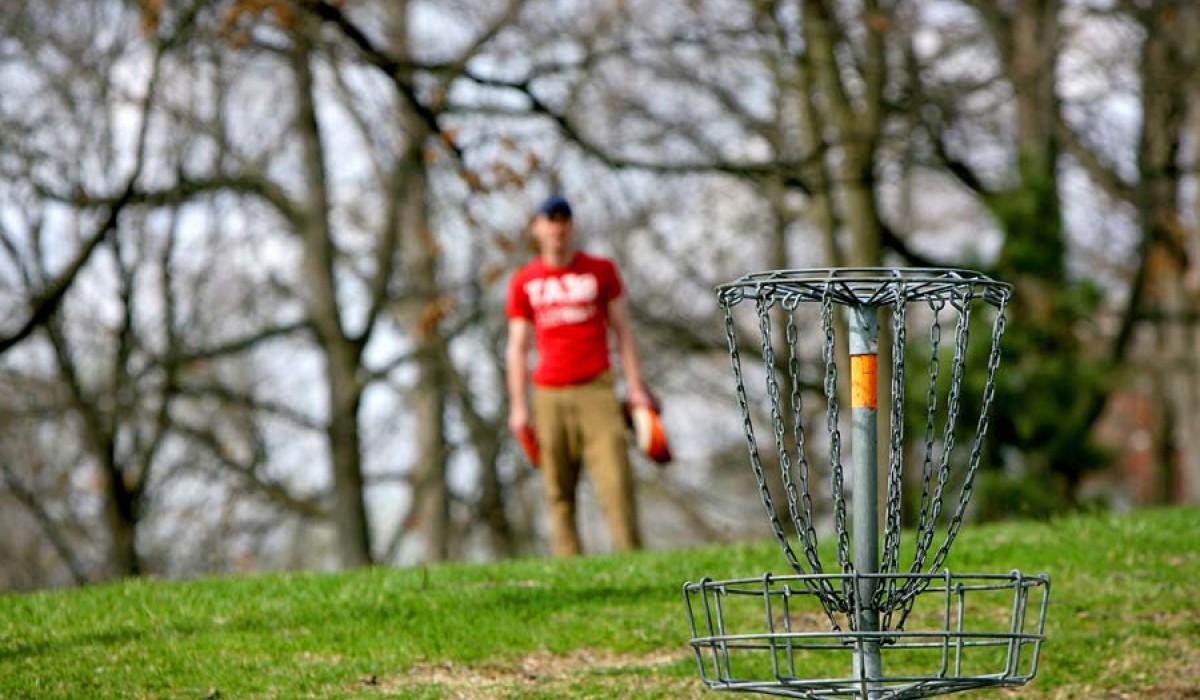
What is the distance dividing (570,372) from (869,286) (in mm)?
6416

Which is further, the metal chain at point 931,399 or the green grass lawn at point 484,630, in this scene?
the green grass lawn at point 484,630

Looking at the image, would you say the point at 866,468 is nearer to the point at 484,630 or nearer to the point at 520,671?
the point at 520,671

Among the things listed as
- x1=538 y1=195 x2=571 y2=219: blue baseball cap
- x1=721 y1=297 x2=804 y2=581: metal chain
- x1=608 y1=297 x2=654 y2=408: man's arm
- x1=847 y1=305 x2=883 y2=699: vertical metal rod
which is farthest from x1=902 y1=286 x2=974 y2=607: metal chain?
x1=608 y1=297 x2=654 y2=408: man's arm

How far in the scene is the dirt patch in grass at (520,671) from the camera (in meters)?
7.47

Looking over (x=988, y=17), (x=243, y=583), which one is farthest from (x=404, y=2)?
(x=243, y=583)

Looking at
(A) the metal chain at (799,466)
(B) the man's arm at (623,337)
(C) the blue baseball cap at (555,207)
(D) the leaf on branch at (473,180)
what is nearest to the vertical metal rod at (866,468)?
(A) the metal chain at (799,466)

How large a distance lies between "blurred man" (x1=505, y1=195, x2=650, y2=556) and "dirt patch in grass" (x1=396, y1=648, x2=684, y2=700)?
3496mm

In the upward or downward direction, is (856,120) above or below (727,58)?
below

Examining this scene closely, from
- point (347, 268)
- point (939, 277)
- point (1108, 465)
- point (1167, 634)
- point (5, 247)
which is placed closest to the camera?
point (939, 277)

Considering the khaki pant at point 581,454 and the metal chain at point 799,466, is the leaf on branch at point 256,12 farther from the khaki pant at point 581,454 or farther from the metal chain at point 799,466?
the metal chain at point 799,466

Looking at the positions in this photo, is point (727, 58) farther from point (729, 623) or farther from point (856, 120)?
point (729, 623)

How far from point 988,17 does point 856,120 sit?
5381mm

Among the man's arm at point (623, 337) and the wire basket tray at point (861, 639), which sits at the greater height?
the man's arm at point (623, 337)

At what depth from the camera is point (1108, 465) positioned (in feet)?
76.4
